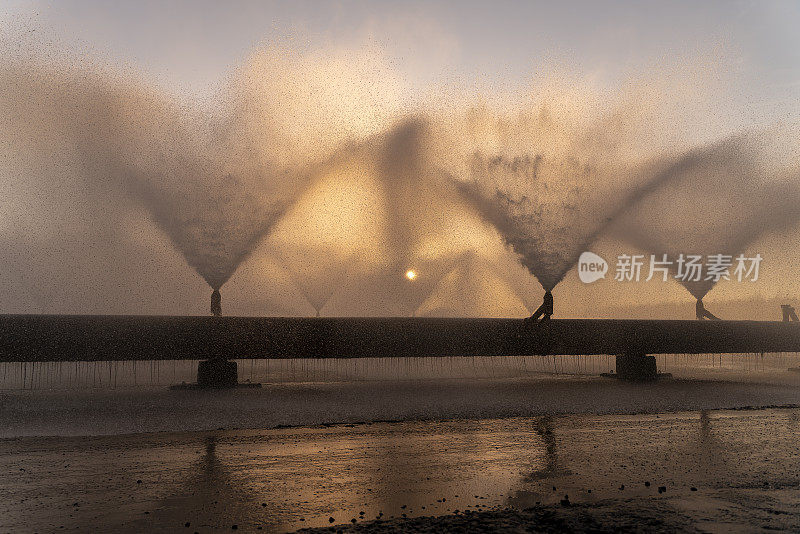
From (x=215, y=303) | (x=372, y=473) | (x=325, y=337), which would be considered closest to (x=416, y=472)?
(x=372, y=473)

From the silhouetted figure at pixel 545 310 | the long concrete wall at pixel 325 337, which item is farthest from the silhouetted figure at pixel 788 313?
the silhouetted figure at pixel 545 310

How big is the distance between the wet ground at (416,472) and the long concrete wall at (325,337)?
7.72 m

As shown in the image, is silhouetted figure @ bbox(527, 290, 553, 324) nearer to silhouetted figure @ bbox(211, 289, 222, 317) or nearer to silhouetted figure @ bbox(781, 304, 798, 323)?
silhouetted figure @ bbox(211, 289, 222, 317)

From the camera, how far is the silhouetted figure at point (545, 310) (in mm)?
31547

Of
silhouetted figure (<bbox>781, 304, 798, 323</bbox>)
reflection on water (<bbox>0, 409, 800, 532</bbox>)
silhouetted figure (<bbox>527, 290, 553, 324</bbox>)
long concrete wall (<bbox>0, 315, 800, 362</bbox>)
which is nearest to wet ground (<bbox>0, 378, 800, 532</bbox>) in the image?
reflection on water (<bbox>0, 409, 800, 532</bbox>)

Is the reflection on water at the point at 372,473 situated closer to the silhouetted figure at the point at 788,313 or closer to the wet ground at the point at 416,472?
the wet ground at the point at 416,472

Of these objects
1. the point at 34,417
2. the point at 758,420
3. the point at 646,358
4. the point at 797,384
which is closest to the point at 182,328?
the point at 34,417

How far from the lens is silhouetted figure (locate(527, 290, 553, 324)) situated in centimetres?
3155

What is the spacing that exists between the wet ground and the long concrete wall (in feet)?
25.3

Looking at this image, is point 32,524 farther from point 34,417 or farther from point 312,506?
point 34,417

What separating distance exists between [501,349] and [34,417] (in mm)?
22980

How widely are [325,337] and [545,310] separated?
40.7ft

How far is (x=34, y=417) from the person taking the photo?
20.3m

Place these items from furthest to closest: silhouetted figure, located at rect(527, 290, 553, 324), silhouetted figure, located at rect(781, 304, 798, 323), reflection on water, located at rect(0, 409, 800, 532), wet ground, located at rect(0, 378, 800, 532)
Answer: silhouetted figure, located at rect(781, 304, 798, 323), silhouetted figure, located at rect(527, 290, 553, 324), reflection on water, located at rect(0, 409, 800, 532), wet ground, located at rect(0, 378, 800, 532)
